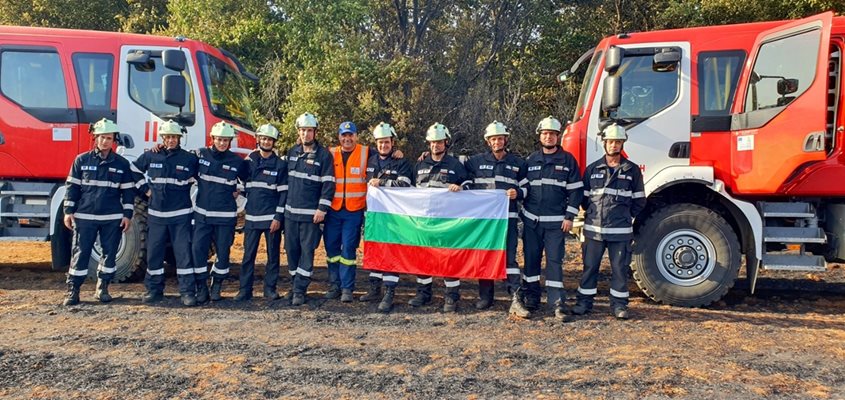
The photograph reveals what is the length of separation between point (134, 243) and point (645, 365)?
18.9 ft

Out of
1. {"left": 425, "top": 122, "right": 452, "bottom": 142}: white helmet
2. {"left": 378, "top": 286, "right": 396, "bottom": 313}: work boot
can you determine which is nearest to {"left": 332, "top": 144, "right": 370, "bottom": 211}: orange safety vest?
{"left": 425, "top": 122, "right": 452, "bottom": 142}: white helmet

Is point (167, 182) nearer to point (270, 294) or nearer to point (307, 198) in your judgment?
point (307, 198)

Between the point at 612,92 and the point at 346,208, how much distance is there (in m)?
3.01

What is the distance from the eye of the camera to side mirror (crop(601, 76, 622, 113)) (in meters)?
6.07

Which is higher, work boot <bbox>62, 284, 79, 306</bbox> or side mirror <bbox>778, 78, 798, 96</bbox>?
side mirror <bbox>778, 78, 798, 96</bbox>

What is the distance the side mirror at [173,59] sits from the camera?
22.2 ft

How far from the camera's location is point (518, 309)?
600 cm

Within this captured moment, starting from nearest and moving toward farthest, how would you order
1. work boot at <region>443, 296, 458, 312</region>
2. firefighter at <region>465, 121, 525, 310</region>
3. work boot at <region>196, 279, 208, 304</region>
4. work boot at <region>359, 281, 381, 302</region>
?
work boot at <region>443, 296, 458, 312</region> → firefighter at <region>465, 121, 525, 310</region> → work boot at <region>196, 279, 208, 304</region> → work boot at <region>359, 281, 381, 302</region>

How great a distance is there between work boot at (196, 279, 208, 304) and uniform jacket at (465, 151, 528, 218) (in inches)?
123

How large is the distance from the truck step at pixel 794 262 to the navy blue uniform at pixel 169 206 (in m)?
6.05

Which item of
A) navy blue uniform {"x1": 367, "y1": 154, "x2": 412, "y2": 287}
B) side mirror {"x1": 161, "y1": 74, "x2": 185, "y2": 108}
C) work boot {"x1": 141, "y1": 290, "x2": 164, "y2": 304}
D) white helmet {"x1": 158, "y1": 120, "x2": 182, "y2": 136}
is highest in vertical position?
side mirror {"x1": 161, "y1": 74, "x2": 185, "y2": 108}

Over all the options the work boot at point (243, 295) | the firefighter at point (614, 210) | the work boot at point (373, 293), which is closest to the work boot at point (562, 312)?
the firefighter at point (614, 210)

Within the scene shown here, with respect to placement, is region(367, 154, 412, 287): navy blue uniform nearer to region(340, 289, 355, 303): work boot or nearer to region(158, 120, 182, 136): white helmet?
region(340, 289, 355, 303): work boot

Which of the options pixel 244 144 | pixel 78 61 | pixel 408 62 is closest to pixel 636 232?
pixel 244 144
